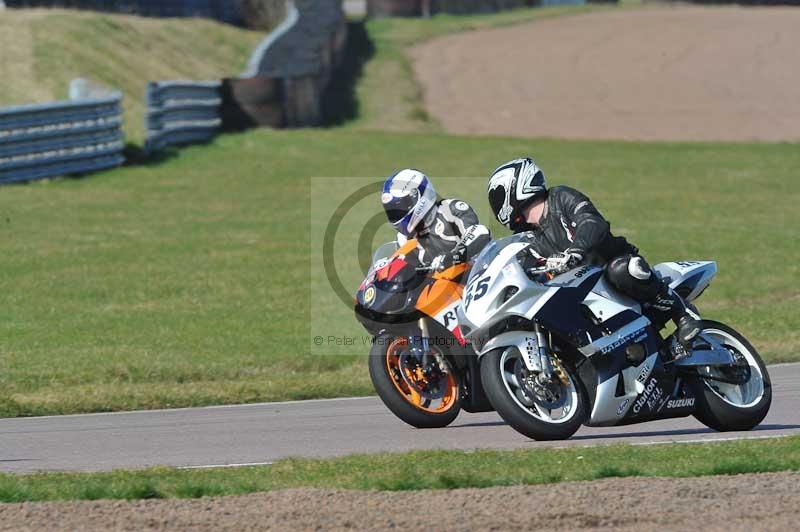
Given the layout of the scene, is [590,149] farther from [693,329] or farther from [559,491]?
[559,491]

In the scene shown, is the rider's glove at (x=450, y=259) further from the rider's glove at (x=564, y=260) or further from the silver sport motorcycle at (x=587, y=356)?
the rider's glove at (x=564, y=260)

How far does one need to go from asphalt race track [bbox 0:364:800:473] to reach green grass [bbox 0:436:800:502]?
1.79 ft

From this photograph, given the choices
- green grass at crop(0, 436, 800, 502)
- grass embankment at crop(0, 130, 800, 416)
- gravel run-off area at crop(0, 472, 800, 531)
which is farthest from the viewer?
grass embankment at crop(0, 130, 800, 416)

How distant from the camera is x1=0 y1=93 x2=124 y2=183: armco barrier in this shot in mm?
21750

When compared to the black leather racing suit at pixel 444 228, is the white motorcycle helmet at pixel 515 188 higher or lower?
higher

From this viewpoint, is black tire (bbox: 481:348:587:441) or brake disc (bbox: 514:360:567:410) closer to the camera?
black tire (bbox: 481:348:587:441)

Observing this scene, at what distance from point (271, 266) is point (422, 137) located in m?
11.8

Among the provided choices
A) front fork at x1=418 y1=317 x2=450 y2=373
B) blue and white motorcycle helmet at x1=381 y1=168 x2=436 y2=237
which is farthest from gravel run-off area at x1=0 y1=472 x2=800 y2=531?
blue and white motorcycle helmet at x1=381 y1=168 x2=436 y2=237

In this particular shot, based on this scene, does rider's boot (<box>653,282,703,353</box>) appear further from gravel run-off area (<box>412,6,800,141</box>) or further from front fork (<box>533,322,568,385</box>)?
gravel run-off area (<box>412,6,800,141</box>)

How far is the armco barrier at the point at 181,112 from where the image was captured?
25.2 meters

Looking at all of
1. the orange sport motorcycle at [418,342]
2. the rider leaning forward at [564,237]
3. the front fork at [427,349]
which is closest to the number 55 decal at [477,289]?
the rider leaning forward at [564,237]

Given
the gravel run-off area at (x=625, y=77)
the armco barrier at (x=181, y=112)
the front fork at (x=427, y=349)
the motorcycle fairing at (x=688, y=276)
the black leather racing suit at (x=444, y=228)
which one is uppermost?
→ the black leather racing suit at (x=444, y=228)

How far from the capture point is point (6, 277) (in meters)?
16.4

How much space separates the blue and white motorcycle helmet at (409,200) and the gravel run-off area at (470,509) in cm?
277
